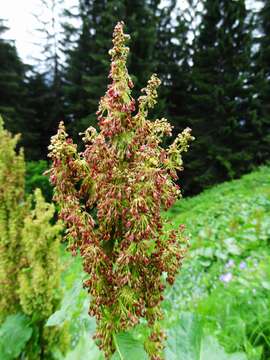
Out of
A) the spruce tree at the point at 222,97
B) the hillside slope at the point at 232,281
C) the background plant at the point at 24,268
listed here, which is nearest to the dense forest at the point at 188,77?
the spruce tree at the point at 222,97

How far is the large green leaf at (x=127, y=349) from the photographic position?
104cm

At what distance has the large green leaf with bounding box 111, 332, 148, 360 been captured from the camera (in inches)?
41.1

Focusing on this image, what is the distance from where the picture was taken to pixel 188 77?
59.5 feet

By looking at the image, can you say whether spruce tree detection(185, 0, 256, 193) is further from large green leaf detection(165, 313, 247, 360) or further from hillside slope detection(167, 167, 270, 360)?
large green leaf detection(165, 313, 247, 360)

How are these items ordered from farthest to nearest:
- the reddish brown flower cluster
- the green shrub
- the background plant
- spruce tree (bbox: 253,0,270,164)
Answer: spruce tree (bbox: 253,0,270,164)
the green shrub
the background plant
the reddish brown flower cluster

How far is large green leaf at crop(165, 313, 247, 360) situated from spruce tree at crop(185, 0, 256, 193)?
1528 centimetres

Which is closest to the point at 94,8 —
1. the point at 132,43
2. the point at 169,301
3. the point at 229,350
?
the point at 132,43

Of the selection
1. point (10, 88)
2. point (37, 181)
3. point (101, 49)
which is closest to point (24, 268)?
point (37, 181)

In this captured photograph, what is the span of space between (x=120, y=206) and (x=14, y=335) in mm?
2017

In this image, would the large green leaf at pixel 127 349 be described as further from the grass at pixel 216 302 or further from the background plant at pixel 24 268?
the background plant at pixel 24 268

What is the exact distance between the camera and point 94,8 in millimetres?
19031

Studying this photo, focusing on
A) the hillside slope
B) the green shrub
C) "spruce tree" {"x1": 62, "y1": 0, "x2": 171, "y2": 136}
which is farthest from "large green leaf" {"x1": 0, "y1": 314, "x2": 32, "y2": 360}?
the green shrub

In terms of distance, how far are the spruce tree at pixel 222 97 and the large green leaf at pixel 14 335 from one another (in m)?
13.9

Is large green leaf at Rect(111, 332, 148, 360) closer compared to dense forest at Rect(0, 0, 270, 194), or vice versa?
large green leaf at Rect(111, 332, 148, 360)
